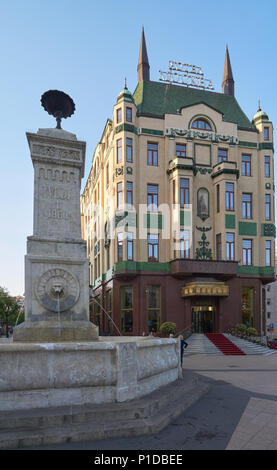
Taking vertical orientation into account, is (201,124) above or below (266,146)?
above

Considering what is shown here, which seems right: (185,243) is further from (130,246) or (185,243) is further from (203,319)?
(203,319)

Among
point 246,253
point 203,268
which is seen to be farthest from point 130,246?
point 246,253

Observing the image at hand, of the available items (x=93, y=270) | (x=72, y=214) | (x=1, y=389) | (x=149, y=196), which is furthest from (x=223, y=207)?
(x=1, y=389)

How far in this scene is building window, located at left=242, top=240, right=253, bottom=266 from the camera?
41094 mm

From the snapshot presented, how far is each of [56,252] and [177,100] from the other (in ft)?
116

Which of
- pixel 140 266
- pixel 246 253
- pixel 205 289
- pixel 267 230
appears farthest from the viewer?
pixel 267 230

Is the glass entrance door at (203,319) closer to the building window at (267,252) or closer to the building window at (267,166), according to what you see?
the building window at (267,252)

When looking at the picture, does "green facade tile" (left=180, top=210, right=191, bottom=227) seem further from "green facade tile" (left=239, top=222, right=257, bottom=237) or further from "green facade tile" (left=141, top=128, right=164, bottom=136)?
"green facade tile" (left=141, top=128, right=164, bottom=136)

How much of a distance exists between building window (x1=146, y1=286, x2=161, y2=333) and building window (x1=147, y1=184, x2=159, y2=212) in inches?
316

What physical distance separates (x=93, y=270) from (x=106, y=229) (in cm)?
1329

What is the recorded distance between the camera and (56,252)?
12.5m

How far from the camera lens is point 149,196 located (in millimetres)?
39781

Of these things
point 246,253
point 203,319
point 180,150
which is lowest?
point 203,319

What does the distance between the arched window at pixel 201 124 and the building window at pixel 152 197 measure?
8.22 m
